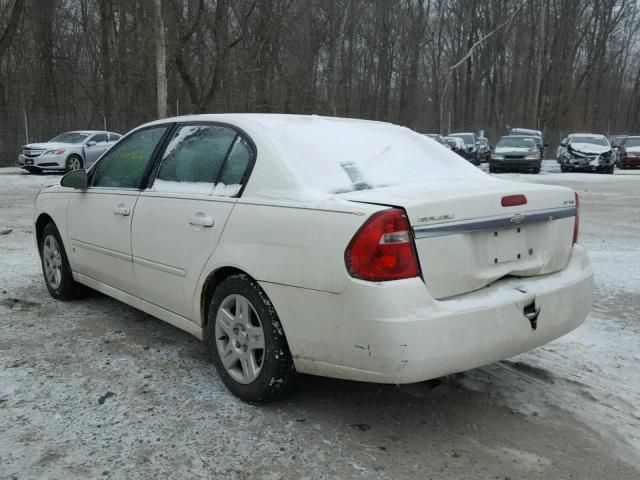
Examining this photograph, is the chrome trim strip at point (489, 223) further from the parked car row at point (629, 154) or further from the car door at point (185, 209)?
the parked car row at point (629, 154)

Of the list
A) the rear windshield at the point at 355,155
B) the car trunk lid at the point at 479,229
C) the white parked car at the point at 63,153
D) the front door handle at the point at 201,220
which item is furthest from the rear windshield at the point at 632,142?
the front door handle at the point at 201,220

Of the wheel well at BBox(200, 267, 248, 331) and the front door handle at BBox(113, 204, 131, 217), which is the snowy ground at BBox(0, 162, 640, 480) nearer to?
the wheel well at BBox(200, 267, 248, 331)

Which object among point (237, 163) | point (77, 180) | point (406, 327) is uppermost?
point (237, 163)

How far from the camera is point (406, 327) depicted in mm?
2633

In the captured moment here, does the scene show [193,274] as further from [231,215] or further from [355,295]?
[355,295]

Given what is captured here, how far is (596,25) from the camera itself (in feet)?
171

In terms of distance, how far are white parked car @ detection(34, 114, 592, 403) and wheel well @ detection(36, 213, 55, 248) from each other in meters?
1.41

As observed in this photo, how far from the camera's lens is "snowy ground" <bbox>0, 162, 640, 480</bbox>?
2.73 metres

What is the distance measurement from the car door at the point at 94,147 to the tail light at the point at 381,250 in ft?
63.9

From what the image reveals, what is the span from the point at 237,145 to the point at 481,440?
6.67ft

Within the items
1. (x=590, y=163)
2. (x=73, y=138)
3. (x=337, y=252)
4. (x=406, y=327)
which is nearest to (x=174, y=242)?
(x=337, y=252)

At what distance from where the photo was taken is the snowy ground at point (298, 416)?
2.73 m

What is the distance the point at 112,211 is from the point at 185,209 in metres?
0.94

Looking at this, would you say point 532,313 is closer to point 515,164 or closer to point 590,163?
point 515,164
